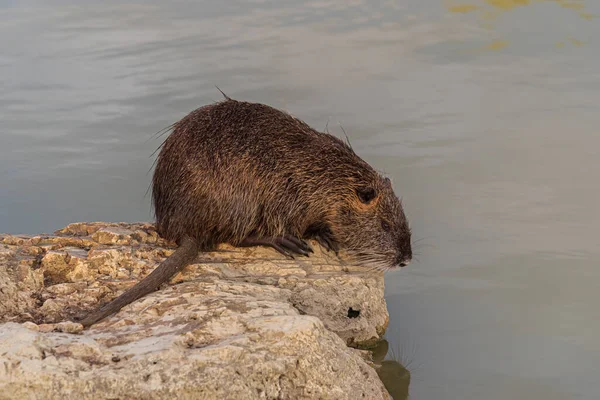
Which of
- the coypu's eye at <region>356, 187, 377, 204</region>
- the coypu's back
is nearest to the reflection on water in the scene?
the coypu's back

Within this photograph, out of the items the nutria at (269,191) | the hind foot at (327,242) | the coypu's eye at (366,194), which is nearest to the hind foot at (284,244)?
the nutria at (269,191)

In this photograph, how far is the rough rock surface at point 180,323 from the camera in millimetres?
3076

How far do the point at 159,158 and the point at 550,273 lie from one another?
2261mm

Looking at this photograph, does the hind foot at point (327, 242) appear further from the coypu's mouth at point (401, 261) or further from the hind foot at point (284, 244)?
the coypu's mouth at point (401, 261)

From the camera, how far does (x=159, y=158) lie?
15.6 feet

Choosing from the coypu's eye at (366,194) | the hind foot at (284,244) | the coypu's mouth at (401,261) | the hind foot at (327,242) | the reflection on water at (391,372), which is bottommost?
the reflection on water at (391,372)

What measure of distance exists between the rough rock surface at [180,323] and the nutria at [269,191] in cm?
12

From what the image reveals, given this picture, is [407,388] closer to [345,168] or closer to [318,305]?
[318,305]

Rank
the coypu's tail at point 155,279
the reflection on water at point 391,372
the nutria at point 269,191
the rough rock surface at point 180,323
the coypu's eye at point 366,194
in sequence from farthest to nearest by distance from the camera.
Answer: the coypu's eye at point 366,194 → the nutria at point 269,191 → the reflection on water at point 391,372 → the coypu's tail at point 155,279 → the rough rock surface at point 180,323

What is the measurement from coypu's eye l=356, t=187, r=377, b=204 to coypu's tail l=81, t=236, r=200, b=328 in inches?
35.4

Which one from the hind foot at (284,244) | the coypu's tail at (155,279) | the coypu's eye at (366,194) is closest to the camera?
the coypu's tail at (155,279)

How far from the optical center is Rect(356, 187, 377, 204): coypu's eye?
474cm

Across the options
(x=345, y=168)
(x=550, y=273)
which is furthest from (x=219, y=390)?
(x=550, y=273)

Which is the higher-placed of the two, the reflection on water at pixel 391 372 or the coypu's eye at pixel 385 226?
the coypu's eye at pixel 385 226
